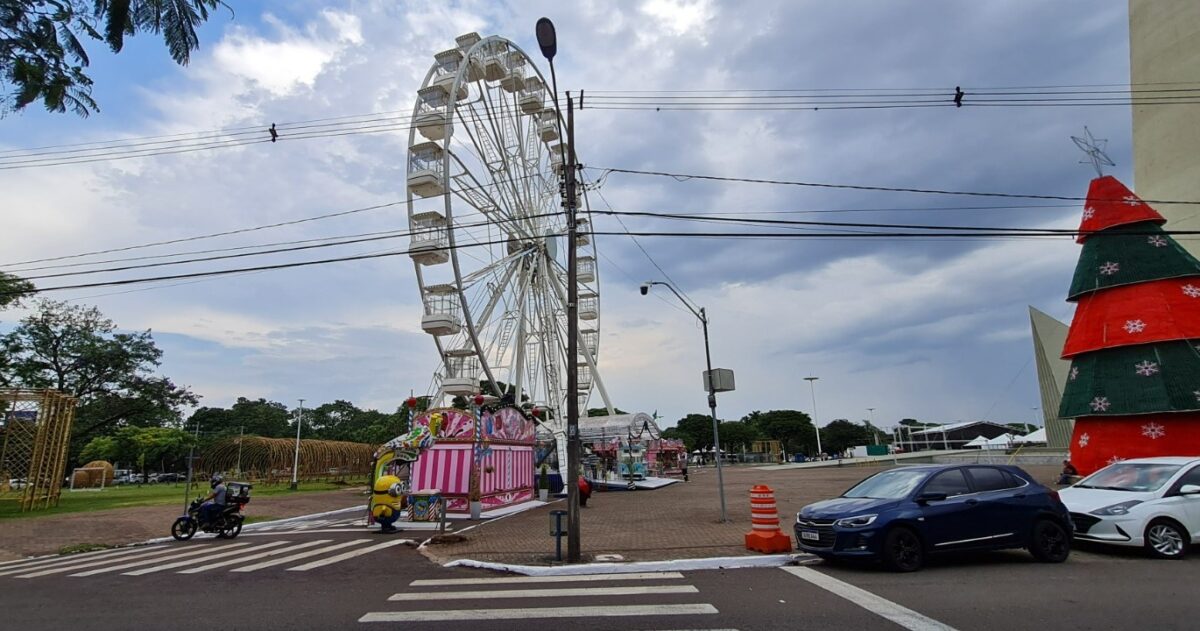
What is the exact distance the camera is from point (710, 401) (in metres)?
15.3

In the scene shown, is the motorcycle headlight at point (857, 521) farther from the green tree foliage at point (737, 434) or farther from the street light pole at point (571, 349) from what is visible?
the green tree foliage at point (737, 434)

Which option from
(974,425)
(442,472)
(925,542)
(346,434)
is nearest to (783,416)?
(974,425)

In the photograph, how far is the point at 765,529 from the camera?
403 inches

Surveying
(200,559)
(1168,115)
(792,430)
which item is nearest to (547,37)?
(200,559)

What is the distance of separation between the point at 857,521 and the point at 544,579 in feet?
14.4

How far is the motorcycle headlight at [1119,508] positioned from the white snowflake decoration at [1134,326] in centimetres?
1358

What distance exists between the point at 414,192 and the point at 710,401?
14619mm

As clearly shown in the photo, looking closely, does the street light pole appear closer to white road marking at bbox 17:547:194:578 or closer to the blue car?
the blue car

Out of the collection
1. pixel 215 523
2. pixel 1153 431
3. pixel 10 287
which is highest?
pixel 10 287

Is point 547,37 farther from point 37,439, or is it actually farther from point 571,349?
point 37,439

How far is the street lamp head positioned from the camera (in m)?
10.0

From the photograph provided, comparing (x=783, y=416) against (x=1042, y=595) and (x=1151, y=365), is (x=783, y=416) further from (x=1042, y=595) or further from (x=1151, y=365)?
(x=1042, y=595)

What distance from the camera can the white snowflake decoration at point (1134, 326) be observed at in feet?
63.3

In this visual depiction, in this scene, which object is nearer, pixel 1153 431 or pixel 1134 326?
pixel 1153 431
